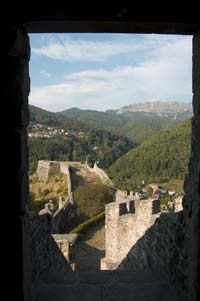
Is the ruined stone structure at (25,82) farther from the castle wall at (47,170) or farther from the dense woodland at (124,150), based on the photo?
the castle wall at (47,170)

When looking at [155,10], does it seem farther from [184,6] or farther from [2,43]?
[2,43]

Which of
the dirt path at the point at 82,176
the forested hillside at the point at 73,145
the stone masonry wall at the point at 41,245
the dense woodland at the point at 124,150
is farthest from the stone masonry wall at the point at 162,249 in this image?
the forested hillside at the point at 73,145

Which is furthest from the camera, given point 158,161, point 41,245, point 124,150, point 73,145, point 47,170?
point 124,150

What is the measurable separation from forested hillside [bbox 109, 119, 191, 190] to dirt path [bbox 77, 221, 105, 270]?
1980 cm

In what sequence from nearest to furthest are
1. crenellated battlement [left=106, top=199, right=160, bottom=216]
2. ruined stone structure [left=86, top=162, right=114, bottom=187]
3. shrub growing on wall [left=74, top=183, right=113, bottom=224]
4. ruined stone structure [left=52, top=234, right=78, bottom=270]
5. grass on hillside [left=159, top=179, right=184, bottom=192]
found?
ruined stone structure [left=52, top=234, right=78, bottom=270]
crenellated battlement [left=106, top=199, right=160, bottom=216]
shrub growing on wall [left=74, top=183, right=113, bottom=224]
ruined stone structure [left=86, top=162, right=114, bottom=187]
grass on hillside [left=159, top=179, right=184, bottom=192]

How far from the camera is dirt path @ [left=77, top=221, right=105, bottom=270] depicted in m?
13.4

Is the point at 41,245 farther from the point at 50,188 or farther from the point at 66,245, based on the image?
the point at 50,188

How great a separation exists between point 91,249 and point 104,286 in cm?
1246

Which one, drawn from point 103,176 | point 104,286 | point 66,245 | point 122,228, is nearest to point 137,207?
point 122,228

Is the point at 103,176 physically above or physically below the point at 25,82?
above

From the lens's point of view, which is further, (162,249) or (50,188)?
(50,188)

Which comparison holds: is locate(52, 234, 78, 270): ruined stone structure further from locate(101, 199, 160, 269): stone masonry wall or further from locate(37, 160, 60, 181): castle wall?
locate(37, 160, 60, 181): castle wall

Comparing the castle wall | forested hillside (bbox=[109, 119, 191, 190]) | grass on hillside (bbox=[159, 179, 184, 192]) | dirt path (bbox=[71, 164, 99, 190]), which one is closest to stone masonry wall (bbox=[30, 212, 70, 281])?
dirt path (bbox=[71, 164, 99, 190])

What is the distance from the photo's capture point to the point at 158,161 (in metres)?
42.7
